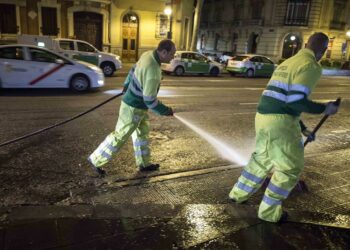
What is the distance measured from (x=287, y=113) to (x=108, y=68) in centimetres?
1440

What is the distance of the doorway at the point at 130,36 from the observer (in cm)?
2475

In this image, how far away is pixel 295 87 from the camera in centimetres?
334

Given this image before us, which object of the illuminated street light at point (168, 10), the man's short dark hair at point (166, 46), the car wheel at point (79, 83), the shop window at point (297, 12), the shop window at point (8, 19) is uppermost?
the shop window at point (297, 12)

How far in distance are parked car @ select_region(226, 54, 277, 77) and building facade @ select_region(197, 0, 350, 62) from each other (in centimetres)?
1532

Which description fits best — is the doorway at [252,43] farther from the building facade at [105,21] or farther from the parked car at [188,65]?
the parked car at [188,65]

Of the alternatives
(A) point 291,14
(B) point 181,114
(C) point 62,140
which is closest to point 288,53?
(A) point 291,14

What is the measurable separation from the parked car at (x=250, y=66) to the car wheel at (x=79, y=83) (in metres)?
12.5

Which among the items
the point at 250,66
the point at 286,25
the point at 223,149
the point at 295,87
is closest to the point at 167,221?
the point at 295,87

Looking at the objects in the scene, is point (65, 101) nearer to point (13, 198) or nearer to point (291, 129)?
point (13, 198)

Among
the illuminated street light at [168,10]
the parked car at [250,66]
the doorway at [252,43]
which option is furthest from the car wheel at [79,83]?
the doorway at [252,43]

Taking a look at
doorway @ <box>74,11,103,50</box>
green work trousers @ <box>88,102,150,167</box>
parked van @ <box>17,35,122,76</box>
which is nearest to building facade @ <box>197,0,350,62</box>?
doorway @ <box>74,11,103,50</box>

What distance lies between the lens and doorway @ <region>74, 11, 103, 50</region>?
937 inches

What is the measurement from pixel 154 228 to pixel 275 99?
1773 millimetres

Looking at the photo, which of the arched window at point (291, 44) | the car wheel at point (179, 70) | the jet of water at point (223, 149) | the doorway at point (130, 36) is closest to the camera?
the jet of water at point (223, 149)
